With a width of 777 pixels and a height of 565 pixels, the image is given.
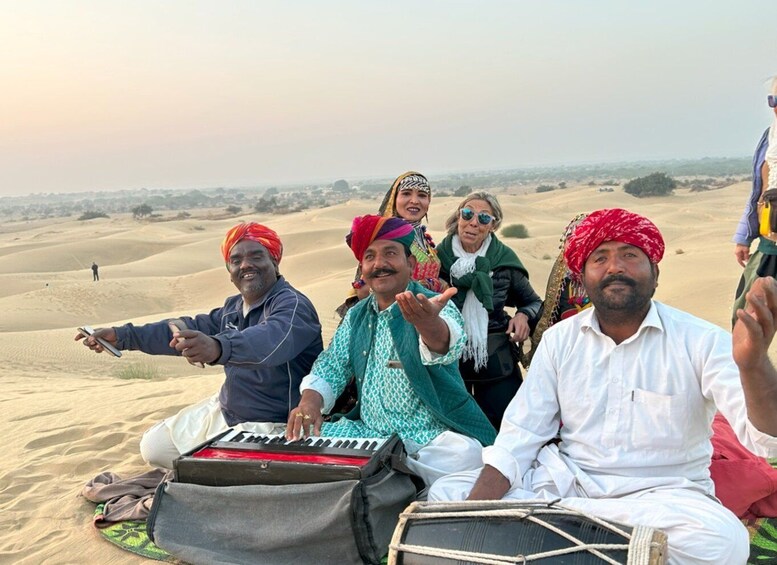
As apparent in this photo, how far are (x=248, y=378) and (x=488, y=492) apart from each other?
199cm

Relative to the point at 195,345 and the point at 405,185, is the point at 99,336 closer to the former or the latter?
the point at 195,345

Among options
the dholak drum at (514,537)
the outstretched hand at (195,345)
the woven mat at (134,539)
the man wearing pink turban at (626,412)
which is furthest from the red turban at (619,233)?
the woven mat at (134,539)

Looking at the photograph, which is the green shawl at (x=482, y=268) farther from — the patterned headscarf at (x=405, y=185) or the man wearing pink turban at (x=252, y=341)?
the man wearing pink turban at (x=252, y=341)

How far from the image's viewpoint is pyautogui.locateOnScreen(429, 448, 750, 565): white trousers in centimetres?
269

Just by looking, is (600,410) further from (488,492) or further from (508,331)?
(508,331)

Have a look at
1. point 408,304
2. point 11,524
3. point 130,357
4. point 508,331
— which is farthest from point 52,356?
point 408,304

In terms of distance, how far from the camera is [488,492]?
3.12 metres

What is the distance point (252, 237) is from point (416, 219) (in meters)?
1.40

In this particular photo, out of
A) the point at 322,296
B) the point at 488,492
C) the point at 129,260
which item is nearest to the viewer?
the point at 488,492

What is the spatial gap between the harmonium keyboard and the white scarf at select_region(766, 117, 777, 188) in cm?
302

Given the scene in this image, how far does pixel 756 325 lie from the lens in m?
2.35

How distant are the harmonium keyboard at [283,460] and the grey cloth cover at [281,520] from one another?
0.05 m

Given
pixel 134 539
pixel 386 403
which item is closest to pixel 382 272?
pixel 386 403

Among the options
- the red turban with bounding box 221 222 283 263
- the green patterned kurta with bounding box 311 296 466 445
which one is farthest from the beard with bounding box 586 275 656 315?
the red turban with bounding box 221 222 283 263
